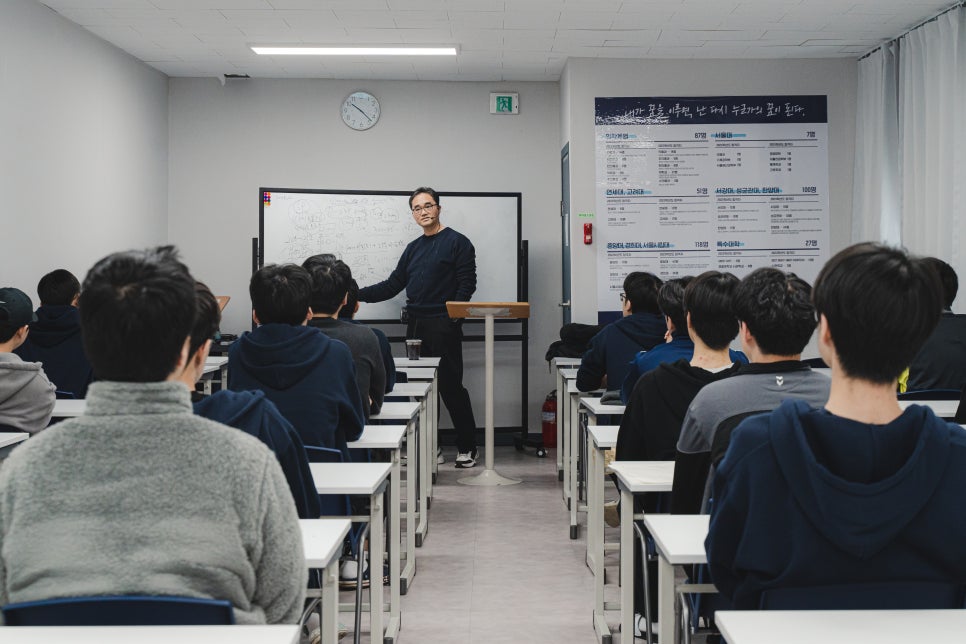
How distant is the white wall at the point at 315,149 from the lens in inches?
280

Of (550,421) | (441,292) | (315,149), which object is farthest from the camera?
(315,149)

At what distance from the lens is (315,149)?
23.4 ft

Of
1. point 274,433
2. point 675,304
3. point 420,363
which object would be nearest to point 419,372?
point 420,363

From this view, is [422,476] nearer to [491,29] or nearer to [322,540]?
[322,540]

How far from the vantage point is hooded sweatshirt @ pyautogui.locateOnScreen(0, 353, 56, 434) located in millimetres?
3107

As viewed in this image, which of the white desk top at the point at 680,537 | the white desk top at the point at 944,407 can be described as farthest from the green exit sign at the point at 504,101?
the white desk top at the point at 680,537

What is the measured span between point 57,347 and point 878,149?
5.43 m

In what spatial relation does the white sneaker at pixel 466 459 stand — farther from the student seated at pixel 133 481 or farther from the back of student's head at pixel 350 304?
the student seated at pixel 133 481

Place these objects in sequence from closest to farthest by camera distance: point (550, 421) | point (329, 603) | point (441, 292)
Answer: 1. point (329, 603)
2. point (441, 292)
3. point (550, 421)

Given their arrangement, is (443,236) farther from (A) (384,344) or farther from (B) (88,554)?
(B) (88,554)

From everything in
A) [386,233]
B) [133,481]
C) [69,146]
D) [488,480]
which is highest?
[69,146]

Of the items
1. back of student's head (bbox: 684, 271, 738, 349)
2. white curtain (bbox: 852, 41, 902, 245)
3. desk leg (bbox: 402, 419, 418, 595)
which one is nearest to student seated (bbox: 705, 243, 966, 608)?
back of student's head (bbox: 684, 271, 738, 349)

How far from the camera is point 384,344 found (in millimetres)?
4270

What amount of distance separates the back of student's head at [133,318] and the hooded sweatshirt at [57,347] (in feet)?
11.0
